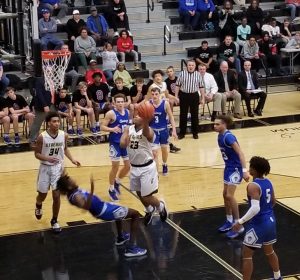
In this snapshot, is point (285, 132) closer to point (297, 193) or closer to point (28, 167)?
point (297, 193)

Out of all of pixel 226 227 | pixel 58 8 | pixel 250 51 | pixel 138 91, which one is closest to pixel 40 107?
pixel 138 91

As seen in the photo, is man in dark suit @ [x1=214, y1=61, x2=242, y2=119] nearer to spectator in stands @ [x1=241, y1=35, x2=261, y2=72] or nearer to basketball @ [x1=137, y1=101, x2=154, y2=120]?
spectator in stands @ [x1=241, y1=35, x2=261, y2=72]

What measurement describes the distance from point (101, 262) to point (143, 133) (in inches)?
73.9

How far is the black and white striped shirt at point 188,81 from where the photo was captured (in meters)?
16.4

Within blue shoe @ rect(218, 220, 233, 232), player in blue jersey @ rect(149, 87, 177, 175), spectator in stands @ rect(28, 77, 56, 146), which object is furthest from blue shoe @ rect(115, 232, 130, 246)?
spectator in stands @ rect(28, 77, 56, 146)

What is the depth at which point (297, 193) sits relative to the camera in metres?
13.0

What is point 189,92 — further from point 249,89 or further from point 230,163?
point 230,163

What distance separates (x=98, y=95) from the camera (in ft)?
58.3

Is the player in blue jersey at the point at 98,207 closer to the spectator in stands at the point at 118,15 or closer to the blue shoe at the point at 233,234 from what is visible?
the blue shoe at the point at 233,234

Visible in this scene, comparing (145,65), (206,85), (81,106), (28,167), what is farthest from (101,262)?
(145,65)

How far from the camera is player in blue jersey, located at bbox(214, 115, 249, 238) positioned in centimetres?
1061

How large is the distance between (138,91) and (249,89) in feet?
10.8

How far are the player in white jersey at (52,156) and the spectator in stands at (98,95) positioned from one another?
633 cm

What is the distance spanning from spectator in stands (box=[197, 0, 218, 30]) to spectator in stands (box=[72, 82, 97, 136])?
24.8 ft
